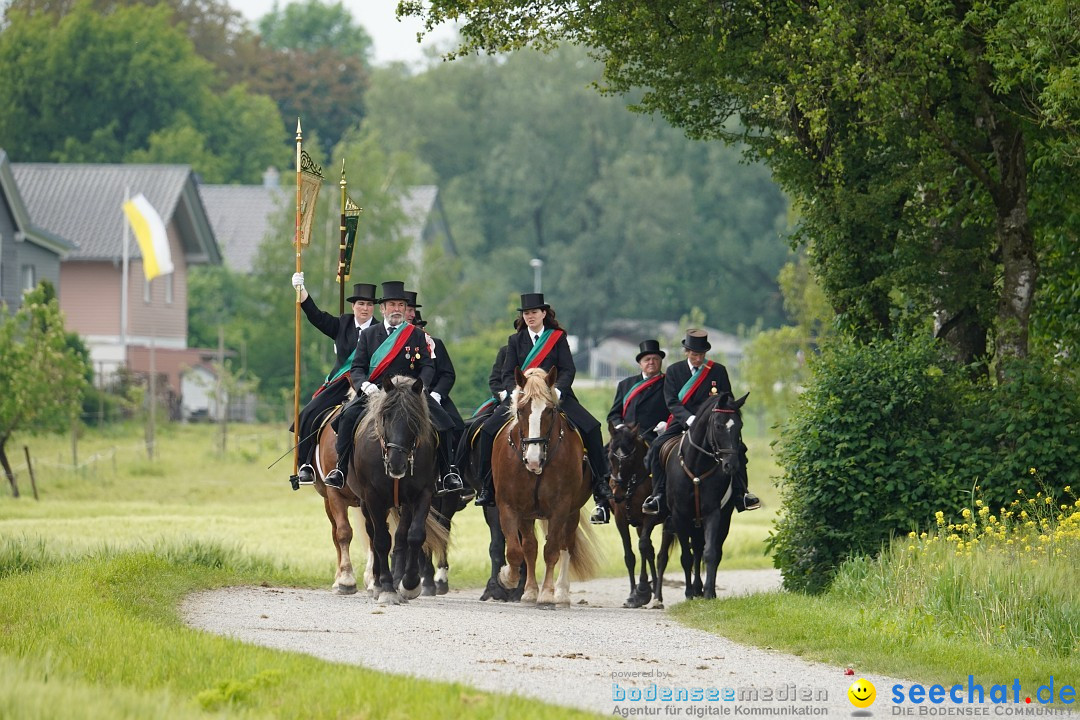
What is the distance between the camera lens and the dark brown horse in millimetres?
19094

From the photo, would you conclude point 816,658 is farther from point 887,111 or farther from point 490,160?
point 490,160

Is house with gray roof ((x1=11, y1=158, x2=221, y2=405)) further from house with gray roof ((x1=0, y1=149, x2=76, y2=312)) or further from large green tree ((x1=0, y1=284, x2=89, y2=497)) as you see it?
large green tree ((x1=0, y1=284, x2=89, y2=497))

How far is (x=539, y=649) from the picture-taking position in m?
12.5

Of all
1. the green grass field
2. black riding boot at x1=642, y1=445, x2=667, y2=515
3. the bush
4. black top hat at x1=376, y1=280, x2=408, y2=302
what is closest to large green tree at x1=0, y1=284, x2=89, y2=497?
the green grass field

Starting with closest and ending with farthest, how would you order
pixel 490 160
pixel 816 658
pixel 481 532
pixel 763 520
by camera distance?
pixel 816 658
pixel 481 532
pixel 763 520
pixel 490 160

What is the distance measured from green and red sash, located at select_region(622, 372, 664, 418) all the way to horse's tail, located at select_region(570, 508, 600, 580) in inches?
74.0

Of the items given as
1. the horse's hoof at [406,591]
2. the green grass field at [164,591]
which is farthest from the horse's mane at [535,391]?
the green grass field at [164,591]

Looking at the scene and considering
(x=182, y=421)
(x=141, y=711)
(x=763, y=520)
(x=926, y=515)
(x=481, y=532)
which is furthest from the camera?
(x=182, y=421)

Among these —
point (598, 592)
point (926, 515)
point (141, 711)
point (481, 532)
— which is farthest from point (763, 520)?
point (141, 711)

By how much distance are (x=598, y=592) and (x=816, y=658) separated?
32.5ft

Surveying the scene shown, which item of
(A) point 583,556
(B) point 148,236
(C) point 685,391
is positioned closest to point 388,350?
(A) point 583,556

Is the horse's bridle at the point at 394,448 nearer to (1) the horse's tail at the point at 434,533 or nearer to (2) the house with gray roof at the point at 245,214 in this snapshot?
(1) the horse's tail at the point at 434,533

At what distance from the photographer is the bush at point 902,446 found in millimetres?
16875

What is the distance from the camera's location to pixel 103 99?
81.1m
